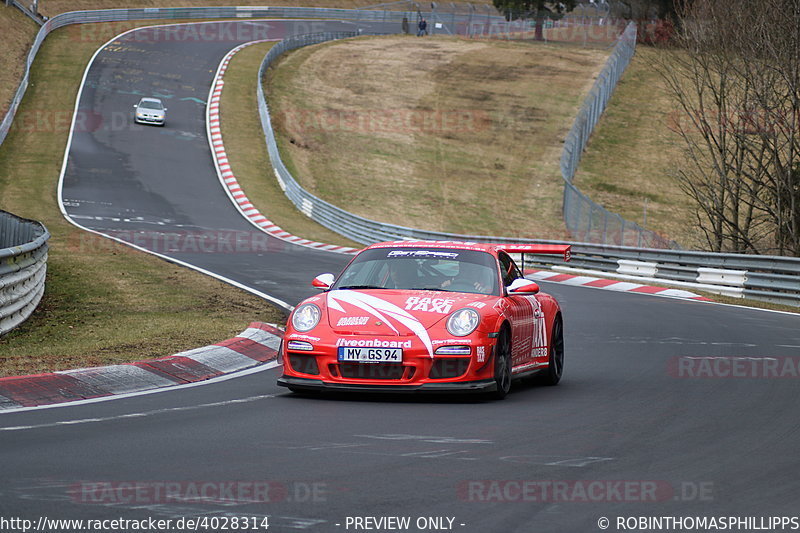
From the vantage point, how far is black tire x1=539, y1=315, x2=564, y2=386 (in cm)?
1124

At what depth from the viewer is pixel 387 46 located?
261ft

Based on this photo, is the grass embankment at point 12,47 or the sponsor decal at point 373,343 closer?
the sponsor decal at point 373,343

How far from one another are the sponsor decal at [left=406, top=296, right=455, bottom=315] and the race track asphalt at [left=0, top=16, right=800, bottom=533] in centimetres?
79

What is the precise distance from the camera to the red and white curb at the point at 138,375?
934 centimetres

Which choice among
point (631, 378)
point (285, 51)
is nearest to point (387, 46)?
point (285, 51)

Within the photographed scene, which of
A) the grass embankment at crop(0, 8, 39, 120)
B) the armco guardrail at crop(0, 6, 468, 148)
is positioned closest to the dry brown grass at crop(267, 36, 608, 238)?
the armco guardrail at crop(0, 6, 468, 148)

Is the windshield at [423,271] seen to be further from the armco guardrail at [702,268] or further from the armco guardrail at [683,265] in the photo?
the armco guardrail at [683,265]

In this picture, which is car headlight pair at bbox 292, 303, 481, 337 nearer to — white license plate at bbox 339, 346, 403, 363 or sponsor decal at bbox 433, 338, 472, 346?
sponsor decal at bbox 433, 338, 472, 346

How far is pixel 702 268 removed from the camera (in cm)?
2477

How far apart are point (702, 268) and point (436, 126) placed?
125 ft

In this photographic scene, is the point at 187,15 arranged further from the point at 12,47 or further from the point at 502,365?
the point at 502,365

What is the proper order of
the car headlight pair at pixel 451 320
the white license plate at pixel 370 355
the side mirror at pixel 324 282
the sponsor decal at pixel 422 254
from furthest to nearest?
the sponsor decal at pixel 422 254 < the side mirror at pixel 324 282 < the car headlight pair at pixel 451 320 < the white license plate at pixel 370 355

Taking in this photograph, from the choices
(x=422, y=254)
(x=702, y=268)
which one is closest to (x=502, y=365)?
(x=422, y=254)

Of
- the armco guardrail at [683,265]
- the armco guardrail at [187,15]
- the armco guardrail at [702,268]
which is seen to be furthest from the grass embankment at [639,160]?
the armco guardrail at [187,15]
